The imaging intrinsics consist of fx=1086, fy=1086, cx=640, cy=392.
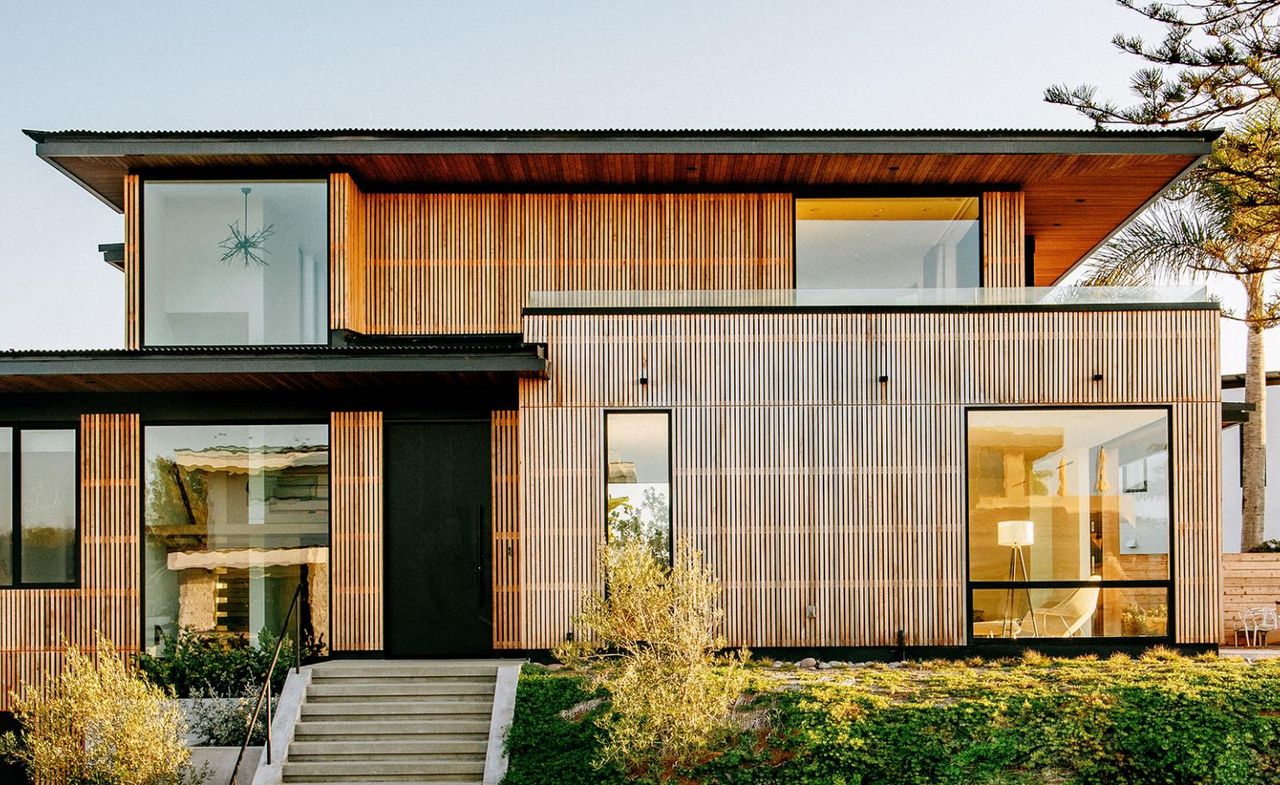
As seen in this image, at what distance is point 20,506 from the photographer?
486 inches

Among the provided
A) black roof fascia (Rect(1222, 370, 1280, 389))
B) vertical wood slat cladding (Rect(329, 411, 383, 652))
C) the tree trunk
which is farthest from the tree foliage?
vertical wood slat cladding (Rect(329, 411, 383, 652))

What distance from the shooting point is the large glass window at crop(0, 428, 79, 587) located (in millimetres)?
12328

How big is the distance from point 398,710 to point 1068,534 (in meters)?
7.20

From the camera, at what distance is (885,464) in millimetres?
11727

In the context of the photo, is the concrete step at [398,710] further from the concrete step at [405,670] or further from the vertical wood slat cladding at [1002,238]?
the vertical wood slat cladding at [1002,238]

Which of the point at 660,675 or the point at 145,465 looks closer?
the point at 660,675

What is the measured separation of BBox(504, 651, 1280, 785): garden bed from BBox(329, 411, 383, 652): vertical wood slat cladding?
291cm

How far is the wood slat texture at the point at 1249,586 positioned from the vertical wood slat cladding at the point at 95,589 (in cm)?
1340

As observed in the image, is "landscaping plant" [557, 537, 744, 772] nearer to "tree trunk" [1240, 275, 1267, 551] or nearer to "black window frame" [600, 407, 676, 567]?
"black window frame" [600, 407, 676, 567]

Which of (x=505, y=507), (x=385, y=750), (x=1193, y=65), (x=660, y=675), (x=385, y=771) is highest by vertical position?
(x=1193, y=65)

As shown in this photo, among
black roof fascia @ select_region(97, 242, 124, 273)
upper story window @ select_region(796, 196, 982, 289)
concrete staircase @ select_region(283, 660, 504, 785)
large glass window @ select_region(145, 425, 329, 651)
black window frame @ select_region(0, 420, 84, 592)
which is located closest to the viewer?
concrete staircase @ select_region(283, 660, 504, 785)

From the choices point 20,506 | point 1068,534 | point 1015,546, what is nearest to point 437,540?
point 20,506

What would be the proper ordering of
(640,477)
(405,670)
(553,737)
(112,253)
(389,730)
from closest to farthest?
(553,737), (389,730), (405,670), (640,477), (112,253)

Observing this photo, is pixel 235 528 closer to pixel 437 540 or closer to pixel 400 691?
pixel 437 540
